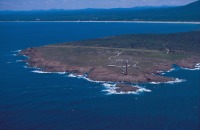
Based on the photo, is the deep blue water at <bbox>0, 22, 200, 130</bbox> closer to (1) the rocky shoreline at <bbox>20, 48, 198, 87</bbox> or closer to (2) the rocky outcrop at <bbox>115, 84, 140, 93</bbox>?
(2) the rocky outcrop at <bbox>115, 84, 140, 93</bbox>

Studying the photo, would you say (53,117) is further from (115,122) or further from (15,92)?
(15,92)

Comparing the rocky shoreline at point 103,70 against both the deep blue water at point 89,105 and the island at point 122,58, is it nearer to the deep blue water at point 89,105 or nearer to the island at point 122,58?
the island at point 122,58

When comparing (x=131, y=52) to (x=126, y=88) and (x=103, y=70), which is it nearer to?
(x=103, y=70)

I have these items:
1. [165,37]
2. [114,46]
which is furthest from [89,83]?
[165,37]

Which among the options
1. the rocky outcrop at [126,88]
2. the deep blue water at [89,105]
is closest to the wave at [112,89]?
the rocky outcrop at [126,88]

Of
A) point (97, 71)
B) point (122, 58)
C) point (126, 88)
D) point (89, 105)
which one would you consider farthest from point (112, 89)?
point (122, 58)

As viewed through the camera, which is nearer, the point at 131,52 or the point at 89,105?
the point at 89,105

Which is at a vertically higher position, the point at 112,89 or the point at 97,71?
the point at 97,71

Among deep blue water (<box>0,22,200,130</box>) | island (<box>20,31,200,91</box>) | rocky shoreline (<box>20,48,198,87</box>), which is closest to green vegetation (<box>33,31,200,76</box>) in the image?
island (<box>20,31,200,91</box>)
